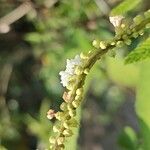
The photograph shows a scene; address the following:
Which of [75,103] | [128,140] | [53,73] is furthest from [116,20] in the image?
[53,73]

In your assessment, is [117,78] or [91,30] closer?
[117,78]

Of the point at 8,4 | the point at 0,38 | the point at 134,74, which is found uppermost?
the point at 0,38

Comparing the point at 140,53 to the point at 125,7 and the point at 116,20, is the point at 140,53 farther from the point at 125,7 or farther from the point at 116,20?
the point at 125,7

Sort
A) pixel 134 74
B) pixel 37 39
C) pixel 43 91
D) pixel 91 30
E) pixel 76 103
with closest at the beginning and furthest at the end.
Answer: pixel 76 103 → pixel 134 74 → pixel 91 30 → pixel 37 39 → pixel 43 91

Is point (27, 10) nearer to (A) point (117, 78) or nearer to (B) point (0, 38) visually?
(B) point (0, 38)

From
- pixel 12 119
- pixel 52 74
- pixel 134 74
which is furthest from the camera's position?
pixel 12 119

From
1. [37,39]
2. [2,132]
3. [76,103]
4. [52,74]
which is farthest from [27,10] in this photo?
[76,103]
